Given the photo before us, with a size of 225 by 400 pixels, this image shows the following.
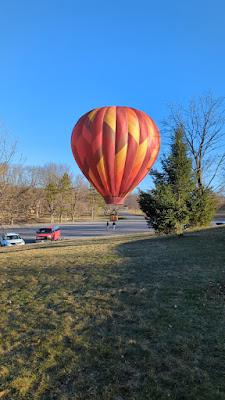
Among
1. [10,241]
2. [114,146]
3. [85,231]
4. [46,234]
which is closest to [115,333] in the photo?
[114,146]

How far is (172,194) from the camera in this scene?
18.8 m

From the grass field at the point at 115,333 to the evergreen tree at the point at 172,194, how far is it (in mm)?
9556

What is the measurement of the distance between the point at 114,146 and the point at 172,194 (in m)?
5.54

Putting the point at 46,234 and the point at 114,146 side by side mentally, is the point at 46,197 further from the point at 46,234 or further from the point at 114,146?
the point at 114,146

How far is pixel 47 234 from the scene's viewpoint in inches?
1235

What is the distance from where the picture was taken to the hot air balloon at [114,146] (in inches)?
579

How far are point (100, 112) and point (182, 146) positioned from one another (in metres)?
6.91

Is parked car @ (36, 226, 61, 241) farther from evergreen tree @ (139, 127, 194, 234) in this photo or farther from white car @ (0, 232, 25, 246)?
evergreen tree @ (139, 127, 194, 234)

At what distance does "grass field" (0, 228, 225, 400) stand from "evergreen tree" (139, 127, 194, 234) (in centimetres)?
956

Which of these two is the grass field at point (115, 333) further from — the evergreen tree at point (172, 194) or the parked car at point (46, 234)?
the parked car at point (46, 234)

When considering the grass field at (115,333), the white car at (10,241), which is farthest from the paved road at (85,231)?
the grass field at (115,333)

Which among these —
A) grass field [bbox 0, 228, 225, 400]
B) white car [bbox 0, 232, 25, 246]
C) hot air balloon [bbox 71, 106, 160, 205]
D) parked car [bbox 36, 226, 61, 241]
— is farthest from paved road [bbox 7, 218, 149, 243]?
grass field [bbox 0, 228, 225, 400]

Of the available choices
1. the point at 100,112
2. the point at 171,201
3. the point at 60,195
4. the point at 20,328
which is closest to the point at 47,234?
the point at 171,201

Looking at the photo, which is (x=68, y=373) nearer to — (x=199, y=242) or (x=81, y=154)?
(x=199, y=242)
